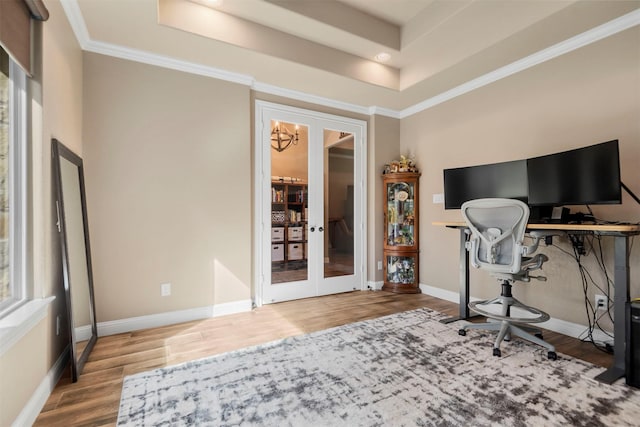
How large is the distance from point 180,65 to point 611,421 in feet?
13.6

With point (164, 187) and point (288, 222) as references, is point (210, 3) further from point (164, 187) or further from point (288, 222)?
point (288, 222)

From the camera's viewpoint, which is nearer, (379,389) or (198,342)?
(379,389)

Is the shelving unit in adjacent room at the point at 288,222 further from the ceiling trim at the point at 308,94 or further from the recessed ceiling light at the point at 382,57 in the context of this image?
the recessed ceiling light at the point at 382,57

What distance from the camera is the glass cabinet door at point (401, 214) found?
4.24m

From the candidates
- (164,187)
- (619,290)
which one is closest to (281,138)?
(164,187)

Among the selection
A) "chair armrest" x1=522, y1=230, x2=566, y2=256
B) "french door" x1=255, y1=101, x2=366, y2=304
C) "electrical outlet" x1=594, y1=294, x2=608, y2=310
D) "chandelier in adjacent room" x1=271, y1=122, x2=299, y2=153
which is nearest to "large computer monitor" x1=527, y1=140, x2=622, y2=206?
"chair armrest" x1=522, y1=230, x2=566, y2=256

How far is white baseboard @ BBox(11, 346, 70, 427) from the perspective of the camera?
59.3 inches

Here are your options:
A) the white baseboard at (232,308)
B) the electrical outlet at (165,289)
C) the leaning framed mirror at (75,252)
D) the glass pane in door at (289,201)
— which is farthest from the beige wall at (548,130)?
the leaning framed mirror at (75,252)

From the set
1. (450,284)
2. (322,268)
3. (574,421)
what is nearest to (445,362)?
(574,421)

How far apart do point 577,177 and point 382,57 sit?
224cm

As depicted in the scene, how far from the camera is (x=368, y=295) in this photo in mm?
4051

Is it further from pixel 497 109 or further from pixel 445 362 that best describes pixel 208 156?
pixel 497 109

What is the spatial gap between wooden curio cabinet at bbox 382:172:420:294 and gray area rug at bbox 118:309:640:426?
5.61 feet

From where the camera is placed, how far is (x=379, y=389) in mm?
1842
